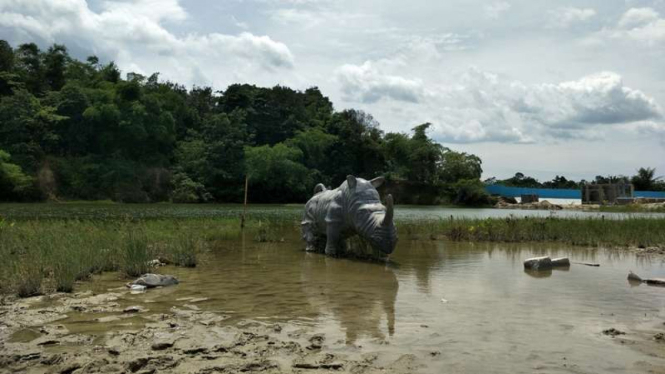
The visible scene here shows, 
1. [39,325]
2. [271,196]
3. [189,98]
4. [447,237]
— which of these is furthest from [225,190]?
[39,325]

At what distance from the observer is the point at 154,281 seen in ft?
30.1

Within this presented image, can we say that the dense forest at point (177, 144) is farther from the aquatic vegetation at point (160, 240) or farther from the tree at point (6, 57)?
the aquatic vegetation at point (160, 240)

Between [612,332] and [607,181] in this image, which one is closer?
[612,332]

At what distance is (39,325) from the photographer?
6457 millimetres

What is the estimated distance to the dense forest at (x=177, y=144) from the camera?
54.2 metres

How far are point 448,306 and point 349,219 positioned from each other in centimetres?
604

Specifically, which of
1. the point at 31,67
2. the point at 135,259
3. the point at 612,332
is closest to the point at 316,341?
the point at 612,332

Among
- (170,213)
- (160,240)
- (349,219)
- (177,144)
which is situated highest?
(177,144)

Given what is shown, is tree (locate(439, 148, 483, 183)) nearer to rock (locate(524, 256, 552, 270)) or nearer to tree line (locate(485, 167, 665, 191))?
tree line (locate(485, 167, 665, 191))

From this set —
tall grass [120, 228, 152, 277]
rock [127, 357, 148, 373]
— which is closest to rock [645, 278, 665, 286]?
rock [127, 357, 148, 373]

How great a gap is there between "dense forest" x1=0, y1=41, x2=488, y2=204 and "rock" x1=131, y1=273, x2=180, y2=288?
4457 cm

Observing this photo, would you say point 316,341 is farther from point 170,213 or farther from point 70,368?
point 170,213

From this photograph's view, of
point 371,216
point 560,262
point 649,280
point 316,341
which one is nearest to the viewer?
point 316,341

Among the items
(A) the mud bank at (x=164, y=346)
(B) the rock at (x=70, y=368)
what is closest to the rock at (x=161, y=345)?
(A) the mud bank at (x=164, y=346)
